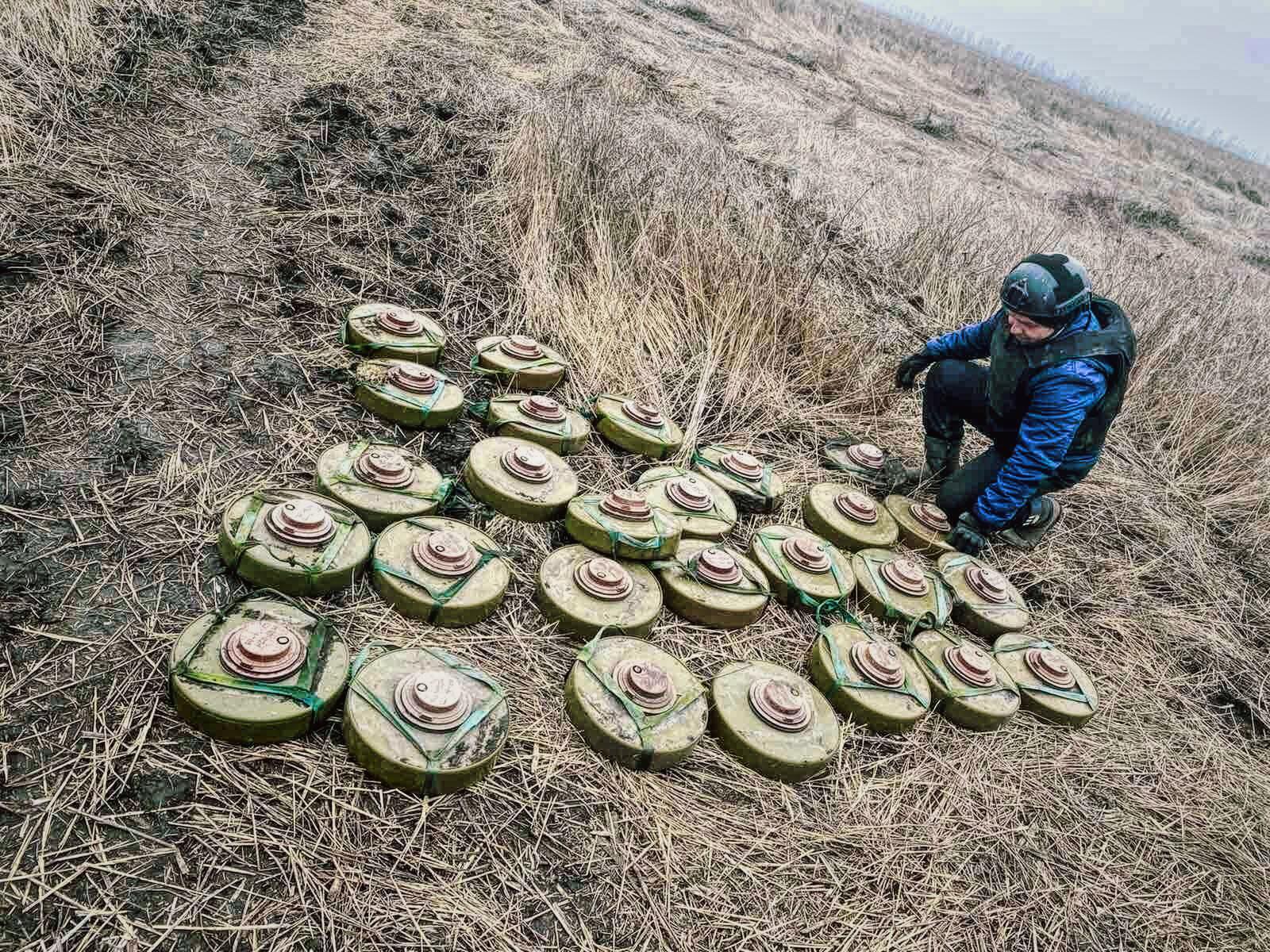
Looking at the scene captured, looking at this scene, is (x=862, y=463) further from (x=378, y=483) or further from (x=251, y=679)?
(x=251, y=679)

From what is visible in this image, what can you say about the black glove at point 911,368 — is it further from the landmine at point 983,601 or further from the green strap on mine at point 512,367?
the green strap on mine at point 512,367

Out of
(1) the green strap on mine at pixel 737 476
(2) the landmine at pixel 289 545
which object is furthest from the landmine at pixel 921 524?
(2) the landmine at pixel 289 545

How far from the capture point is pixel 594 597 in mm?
2844

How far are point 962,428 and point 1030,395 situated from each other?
61 cm

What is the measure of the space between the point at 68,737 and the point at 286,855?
689 mm

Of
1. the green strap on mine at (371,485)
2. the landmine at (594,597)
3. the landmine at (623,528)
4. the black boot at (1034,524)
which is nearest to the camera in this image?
the landmine at (594,597)

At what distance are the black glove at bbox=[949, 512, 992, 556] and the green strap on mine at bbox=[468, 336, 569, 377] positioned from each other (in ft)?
7.50

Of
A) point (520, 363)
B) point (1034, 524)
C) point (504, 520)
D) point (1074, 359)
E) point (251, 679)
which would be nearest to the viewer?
point (251, 679)

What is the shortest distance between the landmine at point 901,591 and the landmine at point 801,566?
91 millimetres

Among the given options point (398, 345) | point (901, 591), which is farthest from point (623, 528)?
point (398, 345)

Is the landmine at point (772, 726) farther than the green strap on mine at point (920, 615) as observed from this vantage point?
No

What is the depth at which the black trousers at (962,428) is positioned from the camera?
3.96m

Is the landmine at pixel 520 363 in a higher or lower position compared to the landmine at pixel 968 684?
higher

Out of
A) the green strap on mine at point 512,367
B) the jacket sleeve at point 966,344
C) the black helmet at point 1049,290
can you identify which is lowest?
the green strap on mine at point 512,367
